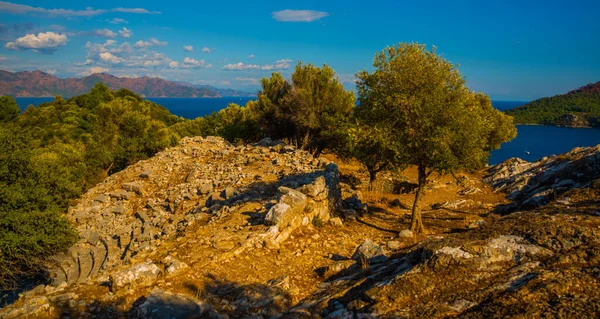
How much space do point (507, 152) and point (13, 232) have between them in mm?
135161

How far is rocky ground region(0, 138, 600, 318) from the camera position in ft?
24.4

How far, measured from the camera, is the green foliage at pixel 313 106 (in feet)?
113

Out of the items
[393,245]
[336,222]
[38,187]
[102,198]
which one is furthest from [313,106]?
[38,187]

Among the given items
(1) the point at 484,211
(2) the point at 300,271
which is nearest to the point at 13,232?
(2) the point at 300,271

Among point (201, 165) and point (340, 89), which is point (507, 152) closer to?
point (340, 89)

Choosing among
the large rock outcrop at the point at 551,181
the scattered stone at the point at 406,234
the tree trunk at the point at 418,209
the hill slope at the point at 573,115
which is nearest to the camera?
the scattered stone at the point at 406,234

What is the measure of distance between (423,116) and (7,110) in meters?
75.5

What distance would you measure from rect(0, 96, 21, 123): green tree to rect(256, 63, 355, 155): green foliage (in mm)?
52901

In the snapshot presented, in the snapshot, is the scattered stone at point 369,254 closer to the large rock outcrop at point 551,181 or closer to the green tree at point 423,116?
the green tree at point 423,116

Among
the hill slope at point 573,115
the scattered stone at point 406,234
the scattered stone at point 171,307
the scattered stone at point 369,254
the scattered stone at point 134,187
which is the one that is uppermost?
the hill slope at point 573,115

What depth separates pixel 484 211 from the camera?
22859 mm

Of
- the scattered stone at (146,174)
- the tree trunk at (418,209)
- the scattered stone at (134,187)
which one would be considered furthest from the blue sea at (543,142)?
the scattered stone at (134,187)

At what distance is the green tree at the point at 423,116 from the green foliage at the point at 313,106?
15403mm

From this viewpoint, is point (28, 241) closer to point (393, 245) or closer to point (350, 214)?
point (350, 214)
